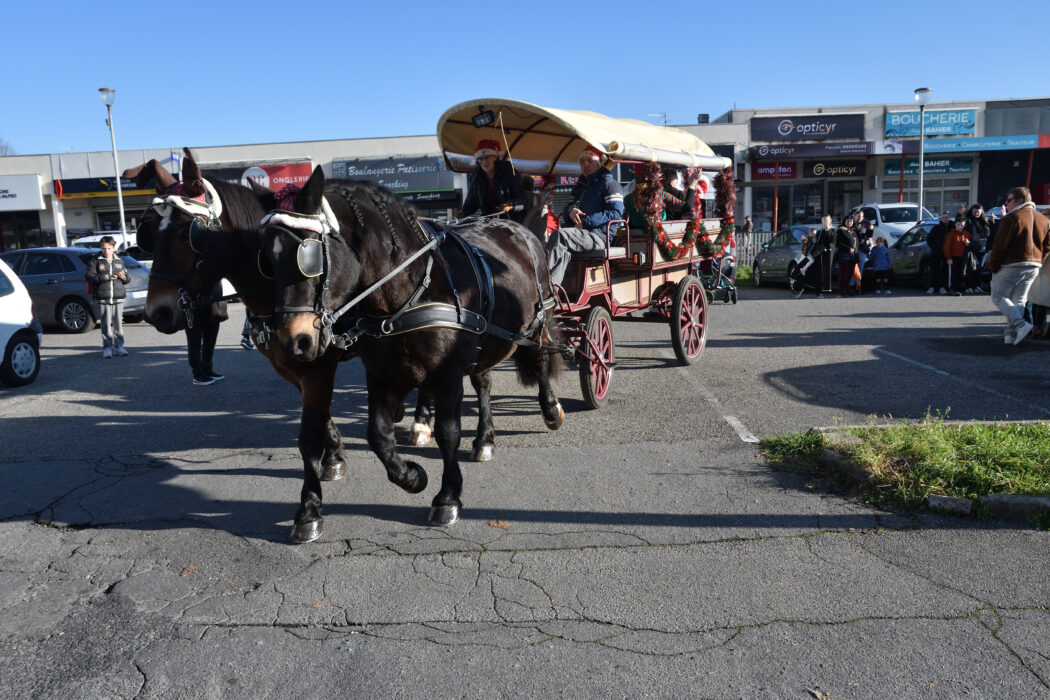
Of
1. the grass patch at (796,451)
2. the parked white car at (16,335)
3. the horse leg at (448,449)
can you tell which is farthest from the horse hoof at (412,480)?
the parked white car at (16,335)

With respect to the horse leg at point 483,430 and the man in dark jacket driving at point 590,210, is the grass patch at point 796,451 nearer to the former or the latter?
the horse leg at point 483,430

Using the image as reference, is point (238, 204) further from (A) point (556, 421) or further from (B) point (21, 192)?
(B) point (21, 192)

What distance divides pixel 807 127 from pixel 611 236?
28.5m

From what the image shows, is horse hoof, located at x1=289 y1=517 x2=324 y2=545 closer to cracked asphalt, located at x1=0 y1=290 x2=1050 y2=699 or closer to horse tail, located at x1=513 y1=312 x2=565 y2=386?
cracked asphalt, located at x1=0 y1=290 x2=1050 y2=699

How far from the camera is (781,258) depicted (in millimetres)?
20156

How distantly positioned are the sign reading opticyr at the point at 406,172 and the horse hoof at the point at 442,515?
1148 inches

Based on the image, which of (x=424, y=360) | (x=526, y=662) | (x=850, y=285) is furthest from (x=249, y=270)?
(x=850, y=285)

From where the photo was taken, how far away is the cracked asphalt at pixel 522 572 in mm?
3049

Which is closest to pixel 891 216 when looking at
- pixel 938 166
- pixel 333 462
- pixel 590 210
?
pixel 938 166

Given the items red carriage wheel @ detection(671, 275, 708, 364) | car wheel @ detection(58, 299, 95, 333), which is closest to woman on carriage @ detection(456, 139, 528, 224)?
red carriage wheel @ detection(671, 275, 708, 364)

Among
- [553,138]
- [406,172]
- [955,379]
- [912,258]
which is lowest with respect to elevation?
[955,379]

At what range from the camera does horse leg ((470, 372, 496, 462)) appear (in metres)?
5.95

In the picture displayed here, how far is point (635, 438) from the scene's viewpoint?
21.0 ft

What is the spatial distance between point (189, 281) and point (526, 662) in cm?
290
